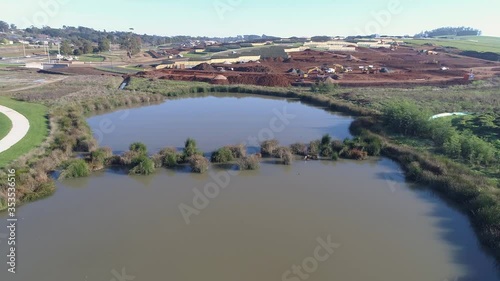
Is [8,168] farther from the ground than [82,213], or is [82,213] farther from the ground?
[8,168]

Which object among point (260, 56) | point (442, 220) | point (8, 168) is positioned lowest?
point (442, 220)

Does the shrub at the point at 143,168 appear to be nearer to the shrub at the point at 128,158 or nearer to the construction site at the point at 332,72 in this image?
the shrub at the point at 128,158

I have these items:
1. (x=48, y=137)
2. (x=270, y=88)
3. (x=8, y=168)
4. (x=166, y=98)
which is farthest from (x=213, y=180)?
(x=270, y=88)

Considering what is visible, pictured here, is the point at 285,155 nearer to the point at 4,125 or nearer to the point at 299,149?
the point at 299,149

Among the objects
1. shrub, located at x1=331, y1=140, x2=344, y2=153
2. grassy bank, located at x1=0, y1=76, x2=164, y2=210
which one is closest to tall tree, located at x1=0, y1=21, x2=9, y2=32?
grassy bank, located at x1=0, y1=76, x2=164, y2=210

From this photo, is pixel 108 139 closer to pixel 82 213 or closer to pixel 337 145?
pixel 82 213

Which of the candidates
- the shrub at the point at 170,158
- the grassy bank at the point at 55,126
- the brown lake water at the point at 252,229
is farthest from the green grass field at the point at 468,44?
the shrub at the point at 170,158

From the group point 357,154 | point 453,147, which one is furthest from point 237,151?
point 453,147
